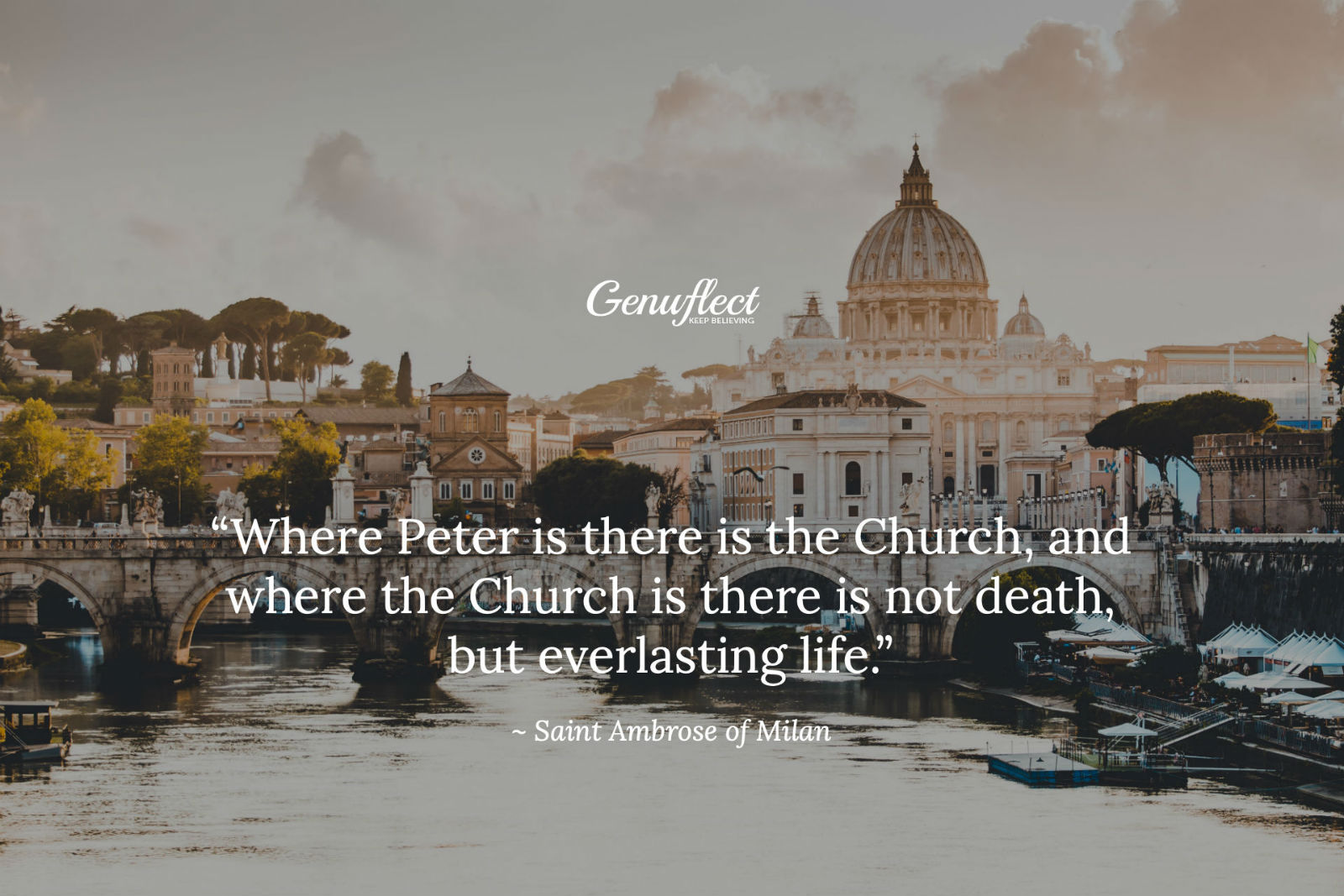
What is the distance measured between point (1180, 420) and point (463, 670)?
29.0 metres

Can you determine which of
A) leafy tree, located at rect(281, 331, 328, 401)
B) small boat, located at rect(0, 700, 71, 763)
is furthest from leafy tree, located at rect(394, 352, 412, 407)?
small boat, located at rect(0, 700, 71, 763)

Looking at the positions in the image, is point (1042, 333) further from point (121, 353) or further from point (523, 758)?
point (523, 758)

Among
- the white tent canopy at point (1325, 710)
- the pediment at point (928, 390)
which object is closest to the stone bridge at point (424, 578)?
the white tent canopy at point (1325, 710)

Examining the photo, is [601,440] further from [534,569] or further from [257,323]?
[534,569]

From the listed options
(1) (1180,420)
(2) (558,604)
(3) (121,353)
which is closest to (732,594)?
(2) (558,604)

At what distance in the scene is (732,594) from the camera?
8562 cm

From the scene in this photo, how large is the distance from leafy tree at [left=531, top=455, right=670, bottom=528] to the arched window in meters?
13.1

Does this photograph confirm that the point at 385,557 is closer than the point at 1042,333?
Yes

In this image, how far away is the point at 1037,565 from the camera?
204 feet

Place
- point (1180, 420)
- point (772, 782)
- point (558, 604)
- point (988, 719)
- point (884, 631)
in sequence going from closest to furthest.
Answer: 1. point (772, 782)
2. point (988, 719)
3. point (884, 631)
4. point (1180, 420)
5. point (558, 604)

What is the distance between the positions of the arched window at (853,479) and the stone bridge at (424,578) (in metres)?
60.2

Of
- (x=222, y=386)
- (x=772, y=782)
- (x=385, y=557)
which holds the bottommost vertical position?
(x=772, y=782)

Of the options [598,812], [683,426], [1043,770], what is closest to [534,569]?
[598,812]

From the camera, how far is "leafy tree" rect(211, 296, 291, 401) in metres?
173
